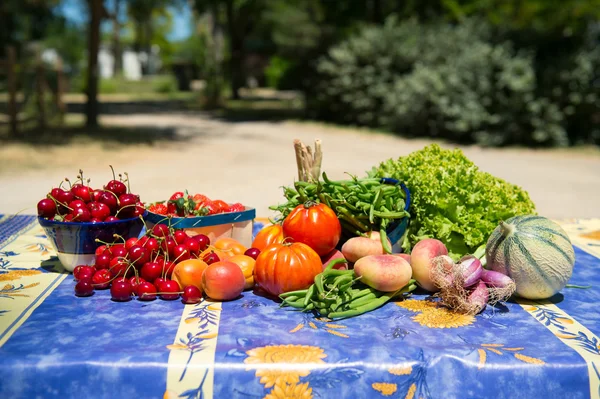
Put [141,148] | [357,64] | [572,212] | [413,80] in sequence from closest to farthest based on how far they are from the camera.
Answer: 1. [572,212]
2. [141,148]
3. [413,80]
4. [357,64]

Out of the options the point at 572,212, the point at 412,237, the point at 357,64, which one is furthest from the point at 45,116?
the point at 412,237

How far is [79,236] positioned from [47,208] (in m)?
0.21

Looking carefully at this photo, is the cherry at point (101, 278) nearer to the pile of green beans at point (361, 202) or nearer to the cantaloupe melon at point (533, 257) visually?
the pile of green beans at point (361, 202)

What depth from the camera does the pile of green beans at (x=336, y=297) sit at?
250cm

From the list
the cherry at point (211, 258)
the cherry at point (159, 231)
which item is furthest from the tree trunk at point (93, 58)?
the cherry at point (211, 258)

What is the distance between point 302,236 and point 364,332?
65 centimetres

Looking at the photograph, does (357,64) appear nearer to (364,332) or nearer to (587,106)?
(587,106)

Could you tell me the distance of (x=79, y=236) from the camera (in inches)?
114

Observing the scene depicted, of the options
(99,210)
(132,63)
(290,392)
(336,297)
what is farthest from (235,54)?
(132,63)

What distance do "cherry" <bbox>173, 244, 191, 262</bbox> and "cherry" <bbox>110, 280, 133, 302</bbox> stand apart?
279 mm

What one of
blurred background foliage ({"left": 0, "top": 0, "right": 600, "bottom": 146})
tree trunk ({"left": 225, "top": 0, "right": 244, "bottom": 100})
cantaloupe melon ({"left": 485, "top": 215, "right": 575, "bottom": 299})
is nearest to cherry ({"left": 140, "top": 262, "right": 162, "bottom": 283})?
cantaloupe melon ({"left": 485, "top": 215, "right": 575, "bottom": 299})

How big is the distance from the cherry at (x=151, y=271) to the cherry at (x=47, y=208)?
595 mm

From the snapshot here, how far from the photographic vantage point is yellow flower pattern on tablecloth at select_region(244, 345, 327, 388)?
207cm

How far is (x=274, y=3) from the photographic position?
29.5 metres
